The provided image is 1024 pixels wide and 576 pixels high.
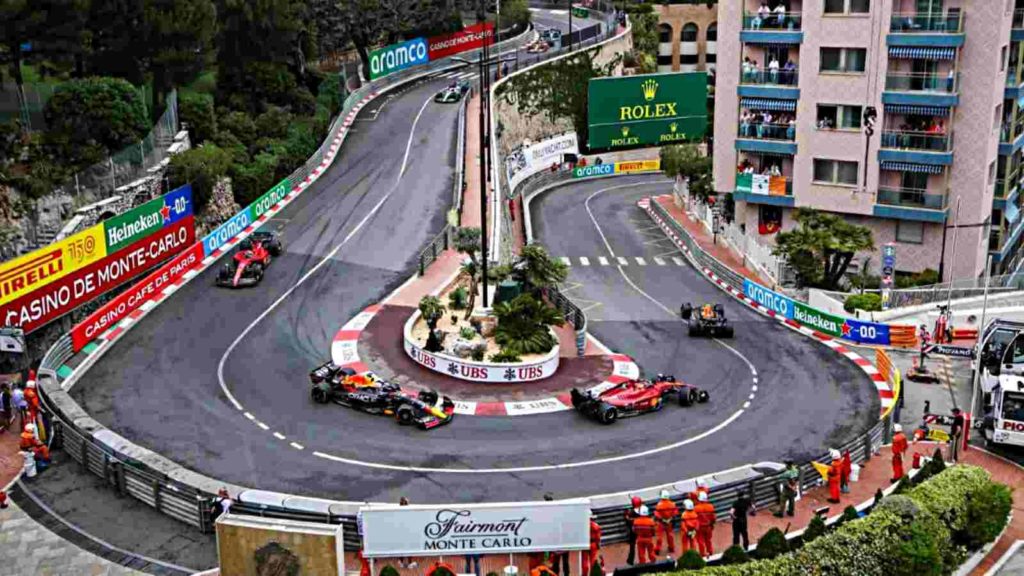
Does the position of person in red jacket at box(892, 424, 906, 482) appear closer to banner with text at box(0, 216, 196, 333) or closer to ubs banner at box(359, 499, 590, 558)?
ubs banner at box(359, 499, 590, 558)

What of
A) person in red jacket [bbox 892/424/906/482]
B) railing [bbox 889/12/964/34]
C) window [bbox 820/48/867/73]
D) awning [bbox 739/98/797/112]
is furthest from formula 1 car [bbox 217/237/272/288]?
railing [bbox 889/12/964/34]

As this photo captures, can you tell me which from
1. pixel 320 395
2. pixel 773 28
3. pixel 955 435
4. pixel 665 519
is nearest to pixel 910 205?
pixel 773 28

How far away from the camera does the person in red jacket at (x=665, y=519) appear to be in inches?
1075

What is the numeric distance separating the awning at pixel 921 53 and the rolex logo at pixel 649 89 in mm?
38670

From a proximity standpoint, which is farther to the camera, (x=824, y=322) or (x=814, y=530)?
(x=824, y=322)

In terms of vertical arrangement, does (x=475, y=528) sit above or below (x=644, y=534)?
above

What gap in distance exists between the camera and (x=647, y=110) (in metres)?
93.9

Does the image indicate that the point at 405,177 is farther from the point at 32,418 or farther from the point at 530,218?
the point at 32,418

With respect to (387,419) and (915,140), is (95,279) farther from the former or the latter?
(915,140)

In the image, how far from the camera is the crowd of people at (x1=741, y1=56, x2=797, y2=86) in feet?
196

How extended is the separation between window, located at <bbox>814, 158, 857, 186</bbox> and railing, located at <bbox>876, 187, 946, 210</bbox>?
5.73ft

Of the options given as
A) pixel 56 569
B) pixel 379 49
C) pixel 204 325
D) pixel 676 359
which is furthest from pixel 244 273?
pixel 379 49

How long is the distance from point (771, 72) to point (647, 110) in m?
34.0

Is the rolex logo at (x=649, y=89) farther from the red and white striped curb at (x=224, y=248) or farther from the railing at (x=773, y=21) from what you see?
the railing at (x=773, y=21)
